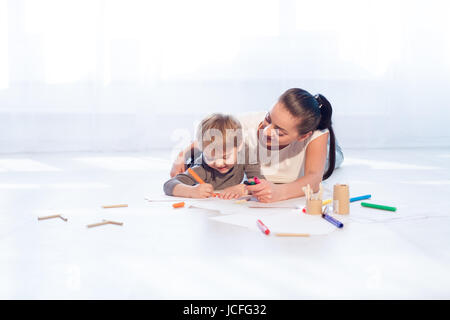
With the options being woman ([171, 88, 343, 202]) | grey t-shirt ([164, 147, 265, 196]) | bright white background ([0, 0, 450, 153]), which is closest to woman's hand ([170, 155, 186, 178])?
woman ([171, 88, 343, 202])

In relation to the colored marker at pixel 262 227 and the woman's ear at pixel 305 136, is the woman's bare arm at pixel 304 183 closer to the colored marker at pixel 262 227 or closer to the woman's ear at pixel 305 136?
the woman's ear at pixel 305 136

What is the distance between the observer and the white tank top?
1827 mm

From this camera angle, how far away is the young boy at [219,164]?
1600 millimetres

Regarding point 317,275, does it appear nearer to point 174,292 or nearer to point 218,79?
point 174,292

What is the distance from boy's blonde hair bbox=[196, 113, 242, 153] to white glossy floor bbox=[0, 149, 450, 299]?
0.84 ft

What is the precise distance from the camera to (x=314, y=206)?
1.39m

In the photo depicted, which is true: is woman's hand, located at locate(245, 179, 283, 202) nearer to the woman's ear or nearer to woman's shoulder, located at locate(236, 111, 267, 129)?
→ the woman's ear

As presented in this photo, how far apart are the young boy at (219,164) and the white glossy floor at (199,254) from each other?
138 mm

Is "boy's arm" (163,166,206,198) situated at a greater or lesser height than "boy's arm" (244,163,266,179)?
lesser

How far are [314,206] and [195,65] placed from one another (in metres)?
2.17

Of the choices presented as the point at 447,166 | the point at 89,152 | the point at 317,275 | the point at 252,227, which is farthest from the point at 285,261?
the point at 89,152

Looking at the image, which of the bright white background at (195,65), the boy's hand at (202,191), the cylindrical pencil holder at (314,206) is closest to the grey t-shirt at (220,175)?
the boy's hand at (202,191)

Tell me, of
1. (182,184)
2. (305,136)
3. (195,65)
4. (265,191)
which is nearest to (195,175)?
(182,184)

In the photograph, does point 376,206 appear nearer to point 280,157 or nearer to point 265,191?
point 265,191
